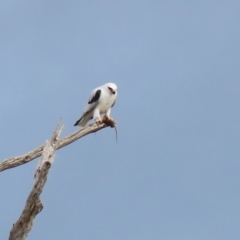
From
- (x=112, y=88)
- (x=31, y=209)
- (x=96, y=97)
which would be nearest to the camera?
(x=31, y=209)

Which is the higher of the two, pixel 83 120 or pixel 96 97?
pixel 96 97

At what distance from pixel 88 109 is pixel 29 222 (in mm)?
9323

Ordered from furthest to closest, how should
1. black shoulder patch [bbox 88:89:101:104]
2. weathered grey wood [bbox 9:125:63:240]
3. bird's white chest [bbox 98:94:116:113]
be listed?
black shoulder patch [bbox 88:89:101:104], bird's white chest [bbox 98:94:116:113], weathered grey wood [bbox 9:125:63:240]

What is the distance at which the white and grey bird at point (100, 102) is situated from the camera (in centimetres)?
1877

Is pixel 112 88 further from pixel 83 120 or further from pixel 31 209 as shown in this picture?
pixel 31 209

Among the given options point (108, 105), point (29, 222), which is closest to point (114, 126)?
point (108, 105)

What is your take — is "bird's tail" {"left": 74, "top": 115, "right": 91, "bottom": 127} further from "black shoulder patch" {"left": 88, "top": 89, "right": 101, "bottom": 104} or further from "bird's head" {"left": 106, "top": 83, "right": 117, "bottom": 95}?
"bird's head" {"left": 106, "top": 83, "right": 117, "bottom": 95}

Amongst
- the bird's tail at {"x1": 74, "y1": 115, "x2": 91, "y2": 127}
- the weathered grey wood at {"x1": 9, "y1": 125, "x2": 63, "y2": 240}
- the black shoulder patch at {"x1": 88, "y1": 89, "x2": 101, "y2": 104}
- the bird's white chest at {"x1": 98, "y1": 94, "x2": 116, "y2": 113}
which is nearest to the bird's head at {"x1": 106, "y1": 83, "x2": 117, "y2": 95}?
the bird's white chest at {"x1": 98, "y1": 94, "x2": 116, "y2": 113}

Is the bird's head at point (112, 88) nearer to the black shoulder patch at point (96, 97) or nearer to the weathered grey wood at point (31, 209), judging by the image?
the black shoulder patch at point (96, 97)

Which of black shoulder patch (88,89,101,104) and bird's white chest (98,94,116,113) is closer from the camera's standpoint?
bird's white chest (98,94,116,113)

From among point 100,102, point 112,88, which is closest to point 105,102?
point 100,102

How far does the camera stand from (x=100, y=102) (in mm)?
18766

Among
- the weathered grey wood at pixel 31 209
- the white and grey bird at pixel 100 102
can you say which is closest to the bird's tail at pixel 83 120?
the white and grey bird at pixel 100 102

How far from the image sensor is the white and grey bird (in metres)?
18.8
